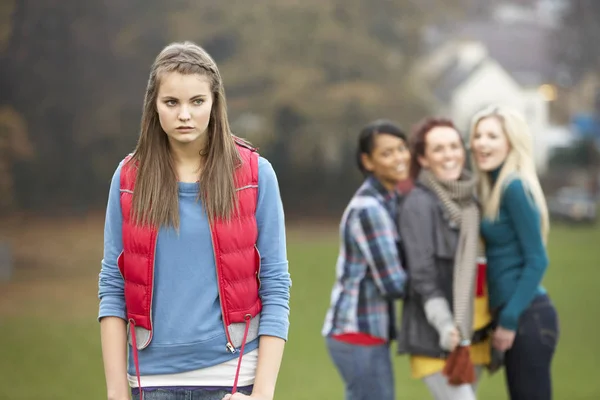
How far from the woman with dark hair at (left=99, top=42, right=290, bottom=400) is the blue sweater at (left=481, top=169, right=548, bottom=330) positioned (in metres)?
1.31

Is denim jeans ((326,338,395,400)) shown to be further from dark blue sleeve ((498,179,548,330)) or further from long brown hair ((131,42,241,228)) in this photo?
long brown hair ((131,42,241,228))

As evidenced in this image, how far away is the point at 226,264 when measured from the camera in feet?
5.25

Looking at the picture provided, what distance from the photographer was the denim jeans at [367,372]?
2822mm

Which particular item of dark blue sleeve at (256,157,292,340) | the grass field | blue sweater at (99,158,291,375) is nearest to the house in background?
the grass field

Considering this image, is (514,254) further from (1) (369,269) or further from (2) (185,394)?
(2) (185,394)

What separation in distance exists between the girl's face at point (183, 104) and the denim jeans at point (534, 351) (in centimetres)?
157

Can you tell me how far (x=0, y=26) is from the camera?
895 centimetres

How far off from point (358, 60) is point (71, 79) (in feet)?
10.6

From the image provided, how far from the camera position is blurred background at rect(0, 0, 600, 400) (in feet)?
29.5

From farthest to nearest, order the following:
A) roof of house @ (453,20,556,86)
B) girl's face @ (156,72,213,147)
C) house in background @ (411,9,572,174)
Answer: roof of house @ (453,20,556,86) < house in background @ (411,9,572,174) < girl's face @ (156,72,213,147)

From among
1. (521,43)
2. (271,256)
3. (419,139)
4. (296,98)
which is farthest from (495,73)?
(271,256)

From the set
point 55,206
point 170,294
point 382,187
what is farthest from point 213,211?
point 55,206

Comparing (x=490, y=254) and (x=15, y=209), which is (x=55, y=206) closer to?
(x=15, y=209)

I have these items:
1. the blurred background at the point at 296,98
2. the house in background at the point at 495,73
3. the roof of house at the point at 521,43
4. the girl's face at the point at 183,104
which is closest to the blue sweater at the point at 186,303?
the girl's face at the point at 183,104
